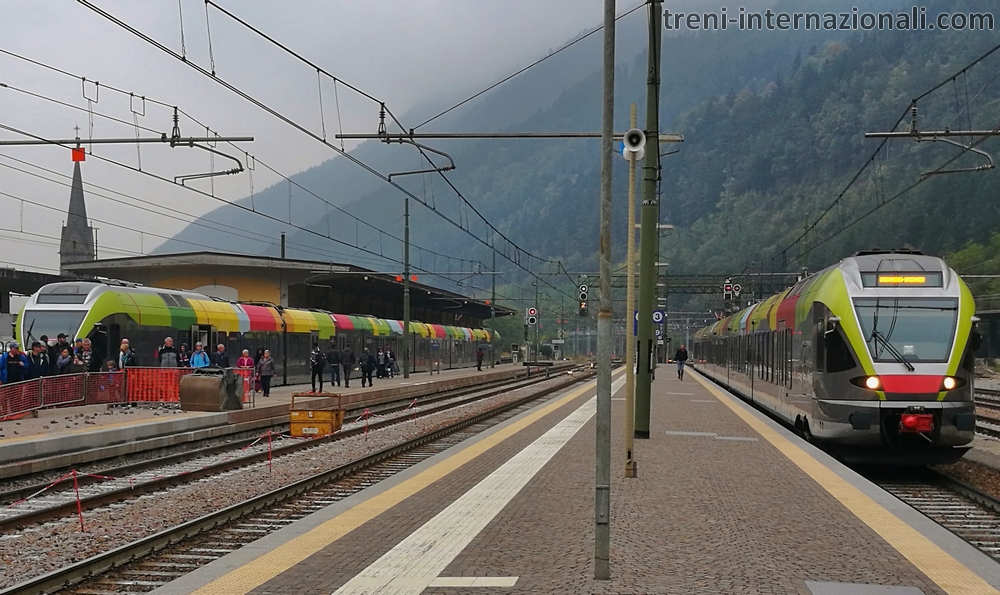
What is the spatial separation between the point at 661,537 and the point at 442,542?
2.00 m

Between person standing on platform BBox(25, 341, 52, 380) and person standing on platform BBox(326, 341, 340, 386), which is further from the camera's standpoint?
person standing on platform BBox(326, 341, 340, 386)

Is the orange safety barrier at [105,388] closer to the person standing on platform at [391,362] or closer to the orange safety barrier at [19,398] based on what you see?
the orange safety barrier at [19,398]

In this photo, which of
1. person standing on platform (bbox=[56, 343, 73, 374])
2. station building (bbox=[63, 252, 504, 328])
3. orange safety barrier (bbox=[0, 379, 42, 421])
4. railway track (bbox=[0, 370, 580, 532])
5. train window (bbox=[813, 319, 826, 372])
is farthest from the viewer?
station building (bbox=[63, 252, 504, 328])

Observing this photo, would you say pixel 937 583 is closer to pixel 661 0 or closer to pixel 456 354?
pixel 661 0

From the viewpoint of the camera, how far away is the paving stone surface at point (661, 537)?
7.62m

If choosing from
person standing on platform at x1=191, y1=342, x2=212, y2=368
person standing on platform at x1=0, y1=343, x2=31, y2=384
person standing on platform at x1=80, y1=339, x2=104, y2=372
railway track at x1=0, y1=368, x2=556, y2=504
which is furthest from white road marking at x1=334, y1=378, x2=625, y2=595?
person standing on platform at x1=80, y1=339, x2=104, y2=372

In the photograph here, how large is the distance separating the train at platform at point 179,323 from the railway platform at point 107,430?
295cm

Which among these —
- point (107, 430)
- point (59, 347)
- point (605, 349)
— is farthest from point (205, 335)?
point (605, 349)

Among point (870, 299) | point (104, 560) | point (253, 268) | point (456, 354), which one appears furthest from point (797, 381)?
point (456, 354)

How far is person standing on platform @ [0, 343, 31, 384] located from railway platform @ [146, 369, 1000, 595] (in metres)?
12.3

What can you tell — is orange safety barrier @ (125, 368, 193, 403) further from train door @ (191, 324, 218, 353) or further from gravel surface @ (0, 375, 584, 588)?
gravel surface @ (0, 375, 584, 588)

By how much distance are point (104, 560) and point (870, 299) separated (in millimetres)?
11330

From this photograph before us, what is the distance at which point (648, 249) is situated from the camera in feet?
58.1

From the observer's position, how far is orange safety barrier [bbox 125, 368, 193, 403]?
26.7 m
